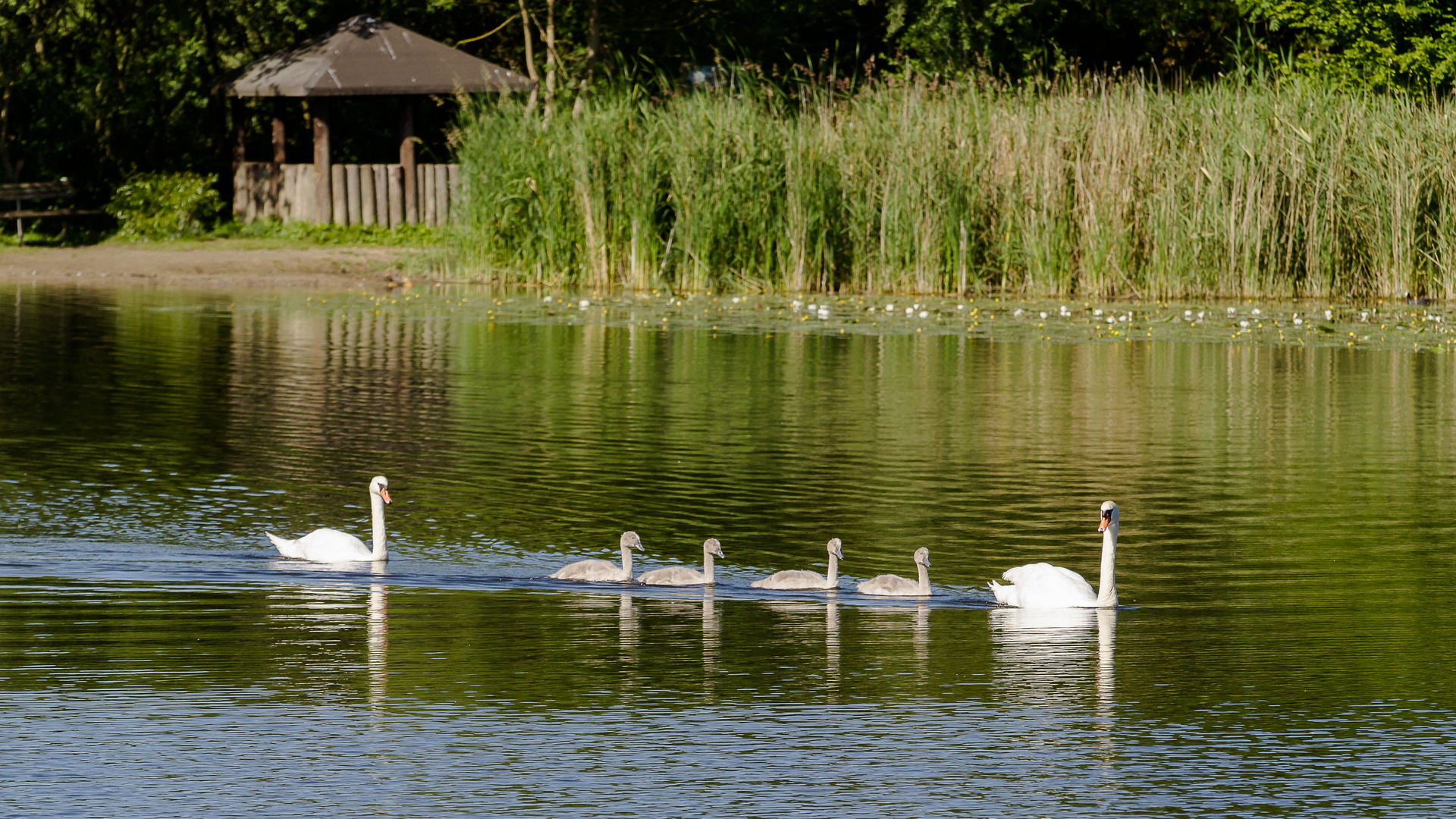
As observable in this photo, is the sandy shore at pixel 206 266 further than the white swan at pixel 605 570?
Yes

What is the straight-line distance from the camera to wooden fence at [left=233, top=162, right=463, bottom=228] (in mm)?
35750

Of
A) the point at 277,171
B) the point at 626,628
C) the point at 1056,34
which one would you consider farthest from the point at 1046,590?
the point at 1056,34

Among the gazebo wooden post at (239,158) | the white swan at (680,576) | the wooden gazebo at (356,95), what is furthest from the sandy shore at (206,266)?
the white swan at (680,576)

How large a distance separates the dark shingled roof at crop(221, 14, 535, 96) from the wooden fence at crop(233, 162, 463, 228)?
64.4 inches

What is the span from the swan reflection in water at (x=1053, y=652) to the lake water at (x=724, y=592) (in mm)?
25

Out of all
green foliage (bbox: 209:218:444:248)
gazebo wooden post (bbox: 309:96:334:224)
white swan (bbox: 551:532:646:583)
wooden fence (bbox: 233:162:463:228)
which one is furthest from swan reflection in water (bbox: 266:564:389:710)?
gazebo wooden post (bbox: 309:96:334:224)

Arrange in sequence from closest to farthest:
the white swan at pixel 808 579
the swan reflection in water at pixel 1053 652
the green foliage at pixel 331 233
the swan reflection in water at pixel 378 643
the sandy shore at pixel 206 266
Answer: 1. the swan reflection in water at pixel 378 643
2. the swan reflection in water at pixel 1053 652
3. the white swan at pixel 808 579
4. the sandy shore at pixel 206 266
5. the green foliage at pixel 331 233

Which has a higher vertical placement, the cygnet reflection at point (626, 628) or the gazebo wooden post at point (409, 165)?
the gazebo wooden post at point (409, 165)

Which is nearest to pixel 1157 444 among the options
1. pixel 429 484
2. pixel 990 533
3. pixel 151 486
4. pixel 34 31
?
pixel 990 533

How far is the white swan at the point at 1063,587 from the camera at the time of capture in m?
9.28

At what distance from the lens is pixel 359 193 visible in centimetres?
3622

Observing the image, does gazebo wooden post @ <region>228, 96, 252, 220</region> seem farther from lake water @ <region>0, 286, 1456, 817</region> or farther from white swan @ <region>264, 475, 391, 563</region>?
white swan @ <region>264, 475, 391, 563</region>

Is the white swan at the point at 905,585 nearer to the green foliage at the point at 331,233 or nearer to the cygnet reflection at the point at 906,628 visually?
the cygnet reflection at the point at 906,628

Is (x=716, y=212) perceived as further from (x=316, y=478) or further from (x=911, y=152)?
(x=316, y=478)
